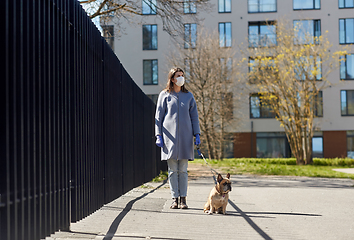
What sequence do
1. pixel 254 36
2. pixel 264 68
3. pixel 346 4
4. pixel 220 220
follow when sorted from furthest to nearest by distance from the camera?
pixel 346 4
pixel 254 36
pixel 264 68
pixel 220 220

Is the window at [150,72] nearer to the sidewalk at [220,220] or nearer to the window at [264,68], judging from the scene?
the window at [264,68]

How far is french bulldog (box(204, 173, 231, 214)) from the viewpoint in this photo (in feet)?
18.8

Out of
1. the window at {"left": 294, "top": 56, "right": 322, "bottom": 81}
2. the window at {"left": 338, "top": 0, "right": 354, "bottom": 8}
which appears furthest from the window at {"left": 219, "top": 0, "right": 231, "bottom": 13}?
the window at {"left": 294, "top": 56, "right": 322, "bottom": 81}

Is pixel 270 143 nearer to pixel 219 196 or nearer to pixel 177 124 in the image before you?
pixel 177 124

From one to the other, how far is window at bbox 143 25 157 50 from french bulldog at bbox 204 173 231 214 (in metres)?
31.2

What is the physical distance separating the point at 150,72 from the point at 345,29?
16.6m

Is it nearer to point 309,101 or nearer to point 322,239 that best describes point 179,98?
point 322,239

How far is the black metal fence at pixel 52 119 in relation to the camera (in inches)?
114

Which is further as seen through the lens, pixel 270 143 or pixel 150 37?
pixel 150 37

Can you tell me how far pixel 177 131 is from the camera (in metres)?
6.65

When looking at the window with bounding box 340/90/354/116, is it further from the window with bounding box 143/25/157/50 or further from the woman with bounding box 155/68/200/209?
the woman with bounding box 155/68/200/209

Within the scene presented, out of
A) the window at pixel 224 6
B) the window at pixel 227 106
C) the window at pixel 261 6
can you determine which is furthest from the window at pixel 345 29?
the window at pixel 227 106

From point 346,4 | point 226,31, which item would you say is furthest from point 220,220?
point 346,4

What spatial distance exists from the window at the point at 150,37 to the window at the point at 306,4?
12031 mm
